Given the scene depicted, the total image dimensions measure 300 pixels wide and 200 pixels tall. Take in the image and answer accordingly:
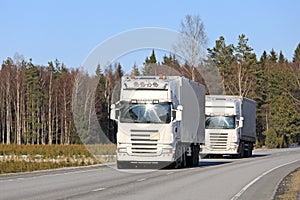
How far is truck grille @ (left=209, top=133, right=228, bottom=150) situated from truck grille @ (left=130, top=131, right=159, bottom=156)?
1502 cm

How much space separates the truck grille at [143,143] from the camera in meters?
28.4

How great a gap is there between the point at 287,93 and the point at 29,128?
3689cm

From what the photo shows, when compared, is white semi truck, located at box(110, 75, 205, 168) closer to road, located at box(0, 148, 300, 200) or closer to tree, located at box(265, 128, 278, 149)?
road, located at box(0, 148, 300, 200)

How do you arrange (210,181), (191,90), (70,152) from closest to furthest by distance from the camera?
1. (210,181)
2. (191,90)
3. (70,152)

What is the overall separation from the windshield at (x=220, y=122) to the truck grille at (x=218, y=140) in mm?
A: 521

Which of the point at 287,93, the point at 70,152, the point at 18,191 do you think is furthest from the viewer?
the point at 287,93

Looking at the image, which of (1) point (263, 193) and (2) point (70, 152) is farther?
(2) point (70, 152)

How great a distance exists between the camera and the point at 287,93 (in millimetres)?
93562

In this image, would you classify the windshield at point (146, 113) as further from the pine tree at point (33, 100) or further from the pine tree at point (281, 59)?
the pine tree at point (281, 59)

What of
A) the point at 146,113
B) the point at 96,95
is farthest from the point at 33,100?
the point at 146,113

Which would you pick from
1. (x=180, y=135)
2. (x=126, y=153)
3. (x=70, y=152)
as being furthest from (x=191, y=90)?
(x=70, y=152)

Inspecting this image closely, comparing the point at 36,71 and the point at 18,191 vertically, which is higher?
the point at 36,71

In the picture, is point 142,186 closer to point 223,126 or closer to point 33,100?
point 223,126

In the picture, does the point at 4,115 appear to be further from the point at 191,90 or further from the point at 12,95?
the point at 191,90
